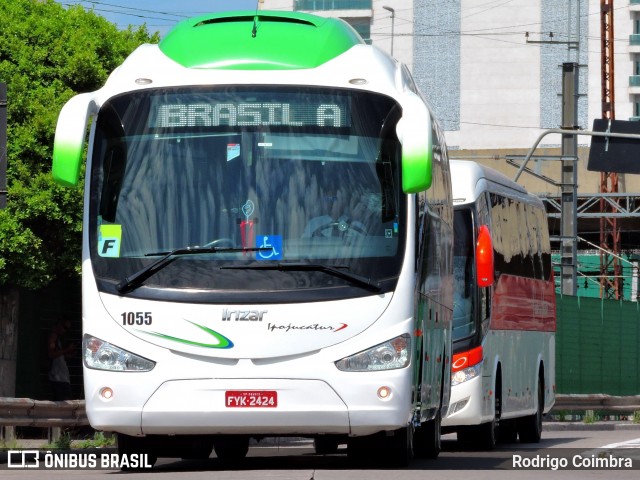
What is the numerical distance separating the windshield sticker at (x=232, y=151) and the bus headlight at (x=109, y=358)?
5.57 ft

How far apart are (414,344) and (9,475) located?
13.6ft

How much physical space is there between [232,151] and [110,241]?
1.18 meters

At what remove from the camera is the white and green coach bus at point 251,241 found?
40.0 feet

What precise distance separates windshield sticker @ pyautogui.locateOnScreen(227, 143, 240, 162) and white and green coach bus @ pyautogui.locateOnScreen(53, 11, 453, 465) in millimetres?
17

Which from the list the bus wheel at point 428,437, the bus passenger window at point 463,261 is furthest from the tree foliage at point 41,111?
the bus wheel at point 428,437

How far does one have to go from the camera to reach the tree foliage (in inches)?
998

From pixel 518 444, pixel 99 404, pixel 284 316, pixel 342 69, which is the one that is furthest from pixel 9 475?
pixel 518 444

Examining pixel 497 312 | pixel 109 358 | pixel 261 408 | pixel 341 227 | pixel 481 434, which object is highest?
pixel 341 227

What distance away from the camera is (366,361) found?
12.2 m

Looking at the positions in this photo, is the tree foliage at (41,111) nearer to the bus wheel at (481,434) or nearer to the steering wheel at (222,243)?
the bus wheel at (481,434)

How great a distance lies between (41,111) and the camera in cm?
2647

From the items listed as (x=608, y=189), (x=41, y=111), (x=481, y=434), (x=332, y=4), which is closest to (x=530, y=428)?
(x=481, y=434)

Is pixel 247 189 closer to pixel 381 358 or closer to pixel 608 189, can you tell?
pixel 381 358

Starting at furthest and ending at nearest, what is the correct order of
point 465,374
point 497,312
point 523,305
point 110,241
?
1. point 523,305
2. point 497,312
3. point 465,374
4. point 110,241
